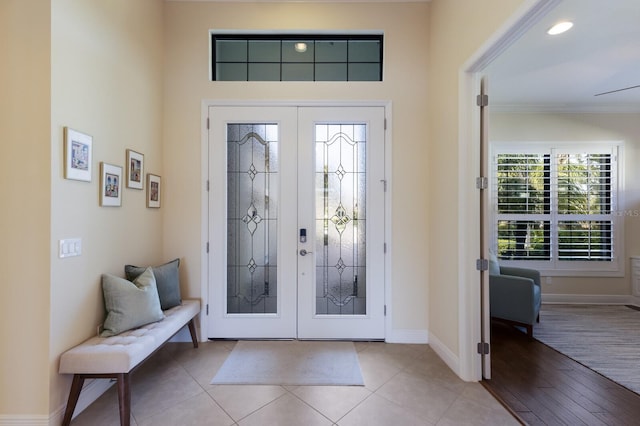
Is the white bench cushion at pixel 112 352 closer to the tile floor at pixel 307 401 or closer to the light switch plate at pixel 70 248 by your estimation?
the tile floor at pixel 307 401

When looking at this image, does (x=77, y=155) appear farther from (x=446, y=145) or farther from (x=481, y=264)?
(x=481, y=264)

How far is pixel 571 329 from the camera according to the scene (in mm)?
3512

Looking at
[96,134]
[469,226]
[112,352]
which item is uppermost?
[96,134]

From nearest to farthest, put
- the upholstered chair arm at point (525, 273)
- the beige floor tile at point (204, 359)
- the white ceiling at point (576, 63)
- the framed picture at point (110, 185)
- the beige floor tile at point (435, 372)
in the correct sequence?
the framed picture at point (110, 185) → the beige floor tile at point (435, 372) → the beige floor tile at point (204, 359) → the white ceiling at point (576, 63) → the upholstered chair arm at point (525, 273)

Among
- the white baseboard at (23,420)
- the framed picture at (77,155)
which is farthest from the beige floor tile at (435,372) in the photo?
the framed picture at (77,155)

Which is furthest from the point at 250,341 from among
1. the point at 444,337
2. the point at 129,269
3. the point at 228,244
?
the point at 444,337

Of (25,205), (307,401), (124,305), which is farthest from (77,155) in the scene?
(307,401)

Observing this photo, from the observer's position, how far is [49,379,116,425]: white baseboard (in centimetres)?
186

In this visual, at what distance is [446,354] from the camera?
2674mm

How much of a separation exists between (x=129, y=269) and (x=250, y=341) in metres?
1.39

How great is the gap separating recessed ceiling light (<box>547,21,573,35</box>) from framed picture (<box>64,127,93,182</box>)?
4.13 metres

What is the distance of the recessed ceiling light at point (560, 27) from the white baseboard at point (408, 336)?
127 inches

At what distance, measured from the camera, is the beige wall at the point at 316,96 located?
10.2 ft

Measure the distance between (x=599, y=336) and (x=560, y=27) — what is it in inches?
132
